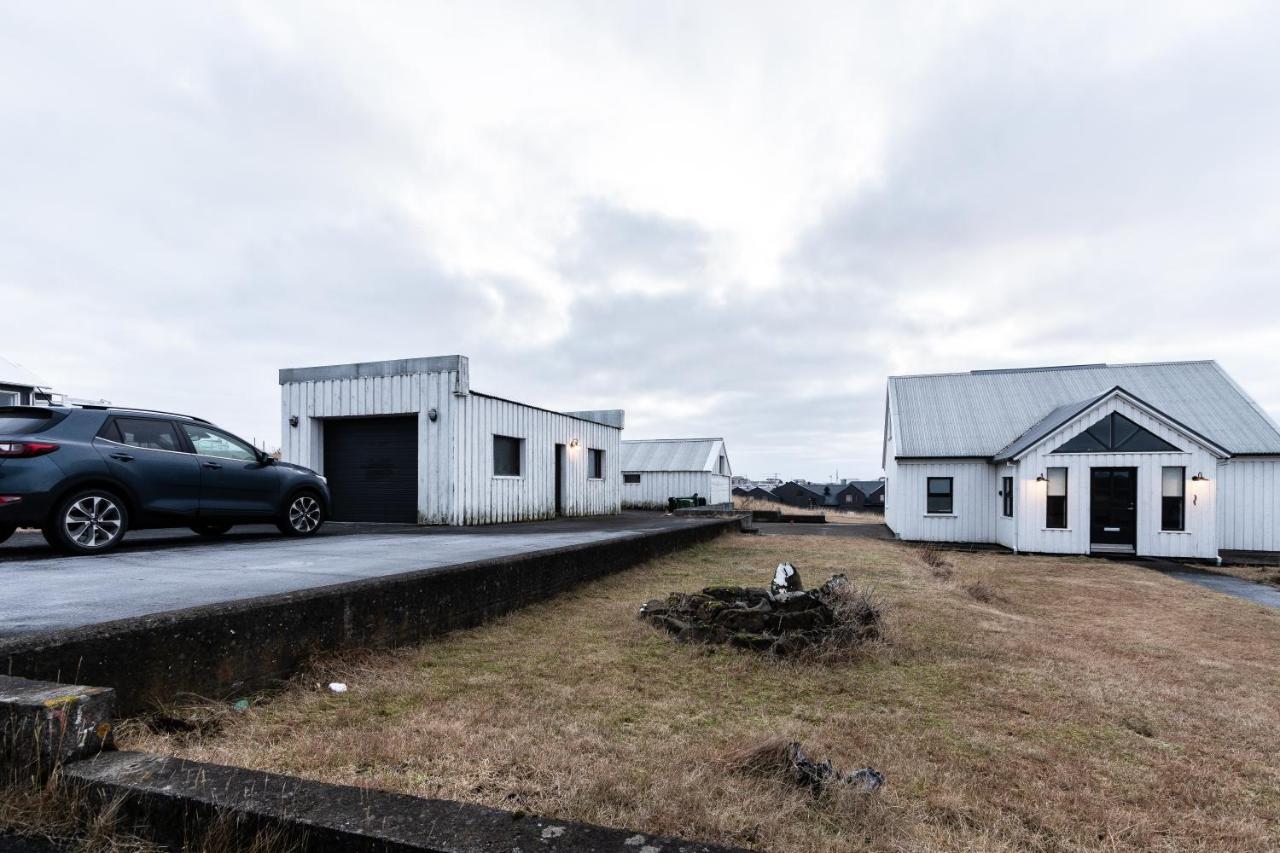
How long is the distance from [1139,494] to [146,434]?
20060mm

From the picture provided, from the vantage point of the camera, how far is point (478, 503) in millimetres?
13727

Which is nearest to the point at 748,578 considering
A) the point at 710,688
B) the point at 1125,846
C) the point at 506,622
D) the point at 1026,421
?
the point at 506,622

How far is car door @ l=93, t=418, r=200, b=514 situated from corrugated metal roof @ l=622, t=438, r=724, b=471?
29317 mm

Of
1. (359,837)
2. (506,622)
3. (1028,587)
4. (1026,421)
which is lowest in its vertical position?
(1028,587)

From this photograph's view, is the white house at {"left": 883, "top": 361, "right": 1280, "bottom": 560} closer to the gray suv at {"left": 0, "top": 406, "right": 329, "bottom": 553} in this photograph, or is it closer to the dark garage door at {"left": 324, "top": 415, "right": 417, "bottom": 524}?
the dark garage door at {"left": 324, "top": 415, "right": 417, "bottom": 524}

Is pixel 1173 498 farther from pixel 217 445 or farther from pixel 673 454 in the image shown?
pixel 673 454

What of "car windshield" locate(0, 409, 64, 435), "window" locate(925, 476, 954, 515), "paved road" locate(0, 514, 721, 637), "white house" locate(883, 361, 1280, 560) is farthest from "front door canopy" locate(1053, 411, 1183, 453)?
"car windshield" locate(0, 409, 64, 435)

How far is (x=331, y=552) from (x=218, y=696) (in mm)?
4031

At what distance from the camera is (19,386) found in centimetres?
2808

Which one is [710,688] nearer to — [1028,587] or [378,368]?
[1028,587]

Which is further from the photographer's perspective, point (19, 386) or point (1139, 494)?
point (19, 386)

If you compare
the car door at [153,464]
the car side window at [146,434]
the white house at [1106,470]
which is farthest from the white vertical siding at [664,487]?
the car side window at [146,434]

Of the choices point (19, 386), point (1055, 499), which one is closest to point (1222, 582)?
point (1055, 499)

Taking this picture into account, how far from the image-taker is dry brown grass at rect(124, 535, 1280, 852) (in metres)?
2.52
